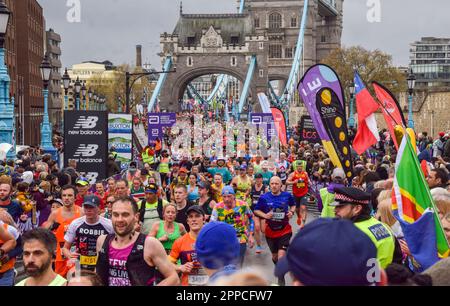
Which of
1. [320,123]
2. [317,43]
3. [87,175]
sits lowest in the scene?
[87,175]

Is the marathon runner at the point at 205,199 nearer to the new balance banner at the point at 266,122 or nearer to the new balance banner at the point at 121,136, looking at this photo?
the new balance banner at the point at 121,136

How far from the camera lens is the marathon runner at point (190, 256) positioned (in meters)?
7.30

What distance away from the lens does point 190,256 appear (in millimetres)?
7629

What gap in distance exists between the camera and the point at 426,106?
48.8 m

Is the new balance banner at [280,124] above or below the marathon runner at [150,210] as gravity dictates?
above

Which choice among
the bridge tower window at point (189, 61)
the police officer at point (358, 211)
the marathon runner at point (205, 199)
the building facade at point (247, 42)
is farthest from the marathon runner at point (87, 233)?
the bridge tower window at point (189, 61)

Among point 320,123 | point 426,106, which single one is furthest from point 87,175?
point 426,106

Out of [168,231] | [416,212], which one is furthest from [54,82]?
[416,212]

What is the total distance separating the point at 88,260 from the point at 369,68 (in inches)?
2931

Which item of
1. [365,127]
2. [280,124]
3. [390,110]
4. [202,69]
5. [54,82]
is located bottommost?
[280,124]

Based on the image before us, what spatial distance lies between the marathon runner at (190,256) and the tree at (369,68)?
7274 centimetres

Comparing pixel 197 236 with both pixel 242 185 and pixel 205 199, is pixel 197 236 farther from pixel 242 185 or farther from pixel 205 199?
pixel 242 185
